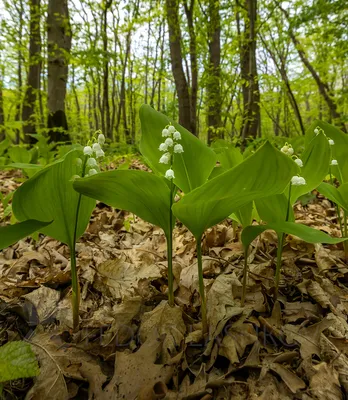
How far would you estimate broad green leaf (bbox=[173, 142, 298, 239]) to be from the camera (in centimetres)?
79

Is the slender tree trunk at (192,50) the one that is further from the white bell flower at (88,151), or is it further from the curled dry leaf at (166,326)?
the white bell flower at (88,151)

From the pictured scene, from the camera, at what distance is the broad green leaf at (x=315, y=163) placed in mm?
1155

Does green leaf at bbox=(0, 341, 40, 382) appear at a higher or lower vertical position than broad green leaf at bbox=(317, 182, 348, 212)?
lower

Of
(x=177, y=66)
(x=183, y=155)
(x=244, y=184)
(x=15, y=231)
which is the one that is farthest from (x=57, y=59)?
(x=244, y=184)

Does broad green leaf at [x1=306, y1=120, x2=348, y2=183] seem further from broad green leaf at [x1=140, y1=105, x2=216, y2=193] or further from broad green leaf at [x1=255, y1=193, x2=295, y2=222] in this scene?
broad green leaf at [x1=140, y1=105, x2=216, y2=193]

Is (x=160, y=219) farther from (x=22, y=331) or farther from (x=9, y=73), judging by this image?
(x=9, y=73)

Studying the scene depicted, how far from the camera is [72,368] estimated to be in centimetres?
103

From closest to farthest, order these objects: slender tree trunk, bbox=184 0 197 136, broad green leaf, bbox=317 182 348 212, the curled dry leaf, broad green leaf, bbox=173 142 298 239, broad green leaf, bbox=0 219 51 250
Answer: broad green leaf, bbox=173 142 298 239 → broad green leaf, bbox=0 219 51 250 → the curled dry leaf → broad green leaf, bbox=317 182 348 212 → slender tree trunk, bbox=184 0 197 136

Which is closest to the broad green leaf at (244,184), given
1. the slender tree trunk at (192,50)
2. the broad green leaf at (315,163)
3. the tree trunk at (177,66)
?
the broad green leaf at (315,163)

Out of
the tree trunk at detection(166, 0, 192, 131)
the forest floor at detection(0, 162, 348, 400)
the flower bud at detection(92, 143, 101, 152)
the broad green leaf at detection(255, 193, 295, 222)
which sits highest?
the tree trunk at detection(166, 0, 192, 131)

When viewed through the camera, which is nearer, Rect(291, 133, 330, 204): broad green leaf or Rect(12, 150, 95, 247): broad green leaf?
Rect(12, 150, 95, 247): broad green leaf

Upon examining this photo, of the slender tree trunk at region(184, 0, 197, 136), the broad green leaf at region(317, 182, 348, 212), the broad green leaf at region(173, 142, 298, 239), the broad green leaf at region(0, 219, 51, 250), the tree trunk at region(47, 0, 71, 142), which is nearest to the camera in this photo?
the broad green leaf at region(173, 142, 298, 239)

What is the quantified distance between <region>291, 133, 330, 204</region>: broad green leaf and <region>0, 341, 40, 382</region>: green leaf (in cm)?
110

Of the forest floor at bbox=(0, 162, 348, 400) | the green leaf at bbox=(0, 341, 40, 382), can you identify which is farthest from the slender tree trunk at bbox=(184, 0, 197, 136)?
the green leaf at bbox=(0, 341, 40, 382)
